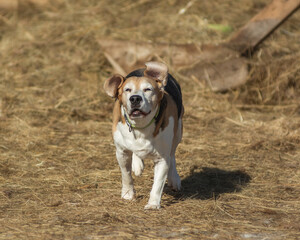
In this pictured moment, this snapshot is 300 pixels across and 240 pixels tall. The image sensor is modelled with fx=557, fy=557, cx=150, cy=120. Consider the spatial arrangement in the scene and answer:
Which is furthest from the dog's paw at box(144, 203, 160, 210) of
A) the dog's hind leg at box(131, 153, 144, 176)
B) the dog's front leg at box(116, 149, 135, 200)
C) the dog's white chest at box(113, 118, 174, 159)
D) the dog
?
the dog's hind leg at box(131, 153, 144, 176)

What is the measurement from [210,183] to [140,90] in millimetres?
2072

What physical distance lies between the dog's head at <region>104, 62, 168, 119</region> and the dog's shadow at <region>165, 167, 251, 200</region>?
1.39 meters

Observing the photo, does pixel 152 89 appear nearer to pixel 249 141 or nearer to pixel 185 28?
pixel 249 141

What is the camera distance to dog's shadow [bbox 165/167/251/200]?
633 cm

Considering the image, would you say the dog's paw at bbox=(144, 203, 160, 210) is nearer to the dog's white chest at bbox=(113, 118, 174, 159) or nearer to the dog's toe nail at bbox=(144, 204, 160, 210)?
the dog's toe nail at bbox=(144, 204, 160, 210)

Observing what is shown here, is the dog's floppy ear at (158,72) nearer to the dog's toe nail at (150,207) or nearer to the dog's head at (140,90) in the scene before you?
the dog's head at (140,90)

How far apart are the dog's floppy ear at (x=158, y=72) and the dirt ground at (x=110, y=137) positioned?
1.30 meters

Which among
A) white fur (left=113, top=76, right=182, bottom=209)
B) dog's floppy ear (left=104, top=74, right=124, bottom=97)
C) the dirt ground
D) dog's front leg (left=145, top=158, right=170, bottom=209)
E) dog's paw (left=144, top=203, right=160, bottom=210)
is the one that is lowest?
the dirt ground

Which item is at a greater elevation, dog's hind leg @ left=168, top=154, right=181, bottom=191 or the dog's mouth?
the dog's mouth

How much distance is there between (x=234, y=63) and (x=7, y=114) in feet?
13.8

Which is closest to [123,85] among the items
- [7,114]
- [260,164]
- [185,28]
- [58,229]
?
[58,229]

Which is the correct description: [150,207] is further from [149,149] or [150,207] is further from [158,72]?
[158,72]

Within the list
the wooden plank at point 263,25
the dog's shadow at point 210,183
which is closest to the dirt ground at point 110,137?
the dog's shadow at point 210,183

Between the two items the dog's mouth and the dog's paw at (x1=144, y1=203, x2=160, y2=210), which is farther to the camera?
the dog's paw at (x1=144, y1=203, x2=160, y2=210)
